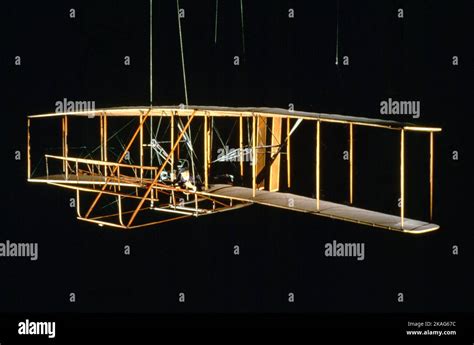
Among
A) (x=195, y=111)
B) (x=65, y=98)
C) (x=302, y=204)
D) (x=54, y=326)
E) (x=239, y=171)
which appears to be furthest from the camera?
(x=65, y=98)

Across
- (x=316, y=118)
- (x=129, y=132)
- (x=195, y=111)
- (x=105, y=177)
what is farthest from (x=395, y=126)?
(x=129, y=132)

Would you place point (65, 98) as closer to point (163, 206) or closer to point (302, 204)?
point (163, 206)

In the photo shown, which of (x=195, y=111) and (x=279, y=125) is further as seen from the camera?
(x=279, y=125)

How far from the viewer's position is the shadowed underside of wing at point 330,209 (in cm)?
761

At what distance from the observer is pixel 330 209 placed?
28.0ft

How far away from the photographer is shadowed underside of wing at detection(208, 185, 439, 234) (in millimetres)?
7605

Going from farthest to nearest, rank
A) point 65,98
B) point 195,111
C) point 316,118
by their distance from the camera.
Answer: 1. point 65,98
2. point 195,111
3. point 316,118

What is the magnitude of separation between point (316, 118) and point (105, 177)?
4196mm

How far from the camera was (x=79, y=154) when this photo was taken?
13.5m

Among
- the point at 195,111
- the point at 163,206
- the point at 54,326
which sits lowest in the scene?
the point at 54,326

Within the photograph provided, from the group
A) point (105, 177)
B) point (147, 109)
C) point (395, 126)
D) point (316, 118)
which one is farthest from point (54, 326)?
point (395, 126)

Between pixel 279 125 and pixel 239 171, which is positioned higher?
pixel 279 125

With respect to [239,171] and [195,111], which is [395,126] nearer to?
[195,111]

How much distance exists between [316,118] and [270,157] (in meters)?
2.57
